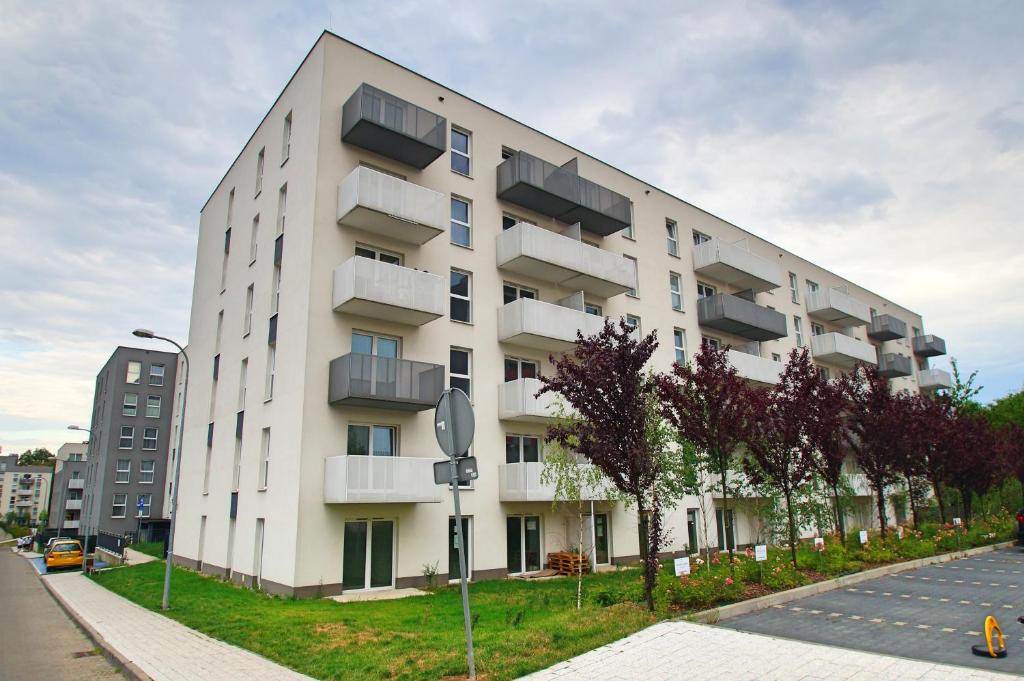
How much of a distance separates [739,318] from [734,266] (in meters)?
2.55

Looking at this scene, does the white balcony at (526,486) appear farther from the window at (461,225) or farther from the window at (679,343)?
the window at (679,343)

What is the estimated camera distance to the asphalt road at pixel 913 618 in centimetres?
831

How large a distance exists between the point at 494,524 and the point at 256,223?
1342 centimetres

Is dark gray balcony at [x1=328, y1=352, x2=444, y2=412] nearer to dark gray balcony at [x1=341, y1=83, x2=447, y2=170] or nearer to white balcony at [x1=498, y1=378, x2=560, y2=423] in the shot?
white balcony at [x1=498, y1=378, x2=560, y2=423]

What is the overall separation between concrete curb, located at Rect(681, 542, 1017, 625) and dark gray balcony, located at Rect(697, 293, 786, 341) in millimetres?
12166

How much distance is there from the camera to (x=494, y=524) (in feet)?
63.1

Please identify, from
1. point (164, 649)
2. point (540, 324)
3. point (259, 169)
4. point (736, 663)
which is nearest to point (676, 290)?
point (540, 324)

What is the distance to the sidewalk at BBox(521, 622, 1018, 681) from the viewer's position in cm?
717

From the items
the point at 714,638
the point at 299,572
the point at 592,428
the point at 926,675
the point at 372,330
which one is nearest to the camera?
the point at 926,675

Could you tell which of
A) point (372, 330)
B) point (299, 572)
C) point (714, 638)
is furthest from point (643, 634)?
point (372, 330)

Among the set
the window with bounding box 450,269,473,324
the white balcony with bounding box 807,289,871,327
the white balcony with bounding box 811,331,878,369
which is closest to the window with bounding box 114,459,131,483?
the window with bounding box 450,269,473,324

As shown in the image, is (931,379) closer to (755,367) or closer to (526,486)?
(755,367)

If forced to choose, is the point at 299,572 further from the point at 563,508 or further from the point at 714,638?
the point at 714,638

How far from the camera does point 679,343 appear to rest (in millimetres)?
27547
